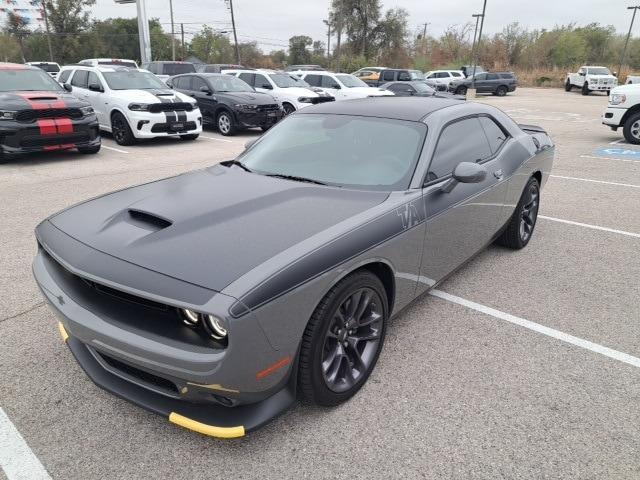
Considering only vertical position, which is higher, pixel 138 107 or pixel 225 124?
pixel 138 107

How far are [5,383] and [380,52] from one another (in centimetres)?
6373

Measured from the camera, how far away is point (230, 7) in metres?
46.0

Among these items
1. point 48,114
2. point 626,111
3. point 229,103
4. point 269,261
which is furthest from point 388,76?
point 269,261

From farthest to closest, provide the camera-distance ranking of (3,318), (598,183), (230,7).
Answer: (230,7) < (598,183) < (3,318)

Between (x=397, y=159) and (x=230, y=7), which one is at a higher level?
(x=230, y=7)

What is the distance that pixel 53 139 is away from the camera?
818 cm

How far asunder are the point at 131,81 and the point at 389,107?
9.20 meters

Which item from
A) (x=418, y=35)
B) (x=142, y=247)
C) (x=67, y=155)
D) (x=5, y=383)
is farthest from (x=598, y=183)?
(x=418, y=35)

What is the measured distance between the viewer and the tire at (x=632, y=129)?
426 inches

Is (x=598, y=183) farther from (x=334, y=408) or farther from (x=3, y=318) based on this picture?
(x=3, y=318)

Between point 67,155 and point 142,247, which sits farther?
point 67,155

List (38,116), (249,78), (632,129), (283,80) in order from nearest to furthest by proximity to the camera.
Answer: (38,116)
(632,129)
(249,78)
(283,80)

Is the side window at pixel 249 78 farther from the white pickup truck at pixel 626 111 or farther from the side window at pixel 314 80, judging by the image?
the white pickup truck at pixel 626 111

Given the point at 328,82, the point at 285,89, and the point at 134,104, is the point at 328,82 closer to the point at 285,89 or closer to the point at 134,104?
the point at 285,89
